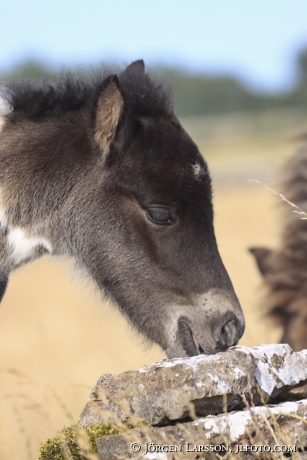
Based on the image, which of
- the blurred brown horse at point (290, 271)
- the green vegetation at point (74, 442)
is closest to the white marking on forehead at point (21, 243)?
the green vegetation at point (74, 442)

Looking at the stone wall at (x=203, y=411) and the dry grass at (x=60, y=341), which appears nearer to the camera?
the stone wall at (x=203, y=411)

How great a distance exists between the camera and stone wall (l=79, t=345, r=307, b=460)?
11.2ft

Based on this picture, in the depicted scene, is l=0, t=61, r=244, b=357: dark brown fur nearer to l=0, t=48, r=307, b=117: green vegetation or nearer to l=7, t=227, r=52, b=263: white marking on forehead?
l=7, t=227, r=52, b=263: white marking on forehead

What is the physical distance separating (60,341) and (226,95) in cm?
9190

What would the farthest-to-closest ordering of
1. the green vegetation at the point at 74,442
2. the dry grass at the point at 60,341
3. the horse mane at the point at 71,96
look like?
1. the dry grass at the point at 60,341
2. the horse mane at the point at 71,96
3. the green vegetation at the point at 74,442

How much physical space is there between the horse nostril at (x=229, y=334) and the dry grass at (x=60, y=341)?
86cm

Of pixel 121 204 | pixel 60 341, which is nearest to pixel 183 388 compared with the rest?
pixel 121 204

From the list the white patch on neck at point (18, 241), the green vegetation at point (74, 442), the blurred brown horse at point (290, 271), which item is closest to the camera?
the green vegetation at point (74, 442)

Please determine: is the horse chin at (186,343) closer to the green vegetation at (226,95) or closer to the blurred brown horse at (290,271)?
the blurred brown horse at (290,271)

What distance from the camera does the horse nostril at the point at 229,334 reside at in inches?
190

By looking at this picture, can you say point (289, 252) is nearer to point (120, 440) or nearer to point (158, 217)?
point (158, 217)

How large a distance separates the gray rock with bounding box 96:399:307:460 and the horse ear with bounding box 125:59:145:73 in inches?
126

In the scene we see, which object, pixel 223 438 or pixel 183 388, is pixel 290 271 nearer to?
pixel 183 388

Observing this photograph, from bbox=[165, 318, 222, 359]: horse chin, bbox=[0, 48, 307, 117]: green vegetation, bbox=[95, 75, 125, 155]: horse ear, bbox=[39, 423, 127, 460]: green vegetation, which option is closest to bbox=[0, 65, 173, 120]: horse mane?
bbox=[95, 75, 125, 155]: horse ear
